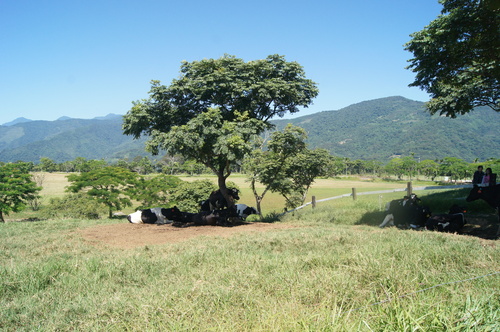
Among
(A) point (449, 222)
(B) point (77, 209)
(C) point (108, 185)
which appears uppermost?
(C) point (108, 185)

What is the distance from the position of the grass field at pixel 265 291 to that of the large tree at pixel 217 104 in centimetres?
568

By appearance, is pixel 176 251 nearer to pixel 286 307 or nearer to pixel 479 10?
pixel 286 307

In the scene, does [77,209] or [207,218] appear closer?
[207,218]

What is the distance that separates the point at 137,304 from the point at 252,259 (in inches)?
81.2

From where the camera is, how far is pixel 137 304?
305 centimetres

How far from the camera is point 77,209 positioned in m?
17.9

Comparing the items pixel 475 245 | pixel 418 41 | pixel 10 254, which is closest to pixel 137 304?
pixel 10 254

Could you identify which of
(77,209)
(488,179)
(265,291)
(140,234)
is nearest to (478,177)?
(488,179)

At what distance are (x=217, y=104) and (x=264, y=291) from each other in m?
9.95

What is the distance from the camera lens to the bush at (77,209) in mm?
17641

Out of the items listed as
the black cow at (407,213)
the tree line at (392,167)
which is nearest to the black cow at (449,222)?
the black cow at (407,213)

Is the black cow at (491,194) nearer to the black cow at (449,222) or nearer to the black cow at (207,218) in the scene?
the black cow at (449,222)

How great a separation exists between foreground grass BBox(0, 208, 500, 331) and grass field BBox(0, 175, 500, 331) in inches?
0.5

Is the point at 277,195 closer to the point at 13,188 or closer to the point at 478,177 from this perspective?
the point at 13,188
